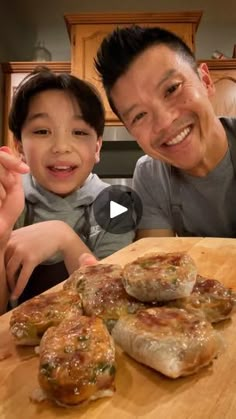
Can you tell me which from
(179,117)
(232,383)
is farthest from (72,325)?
(179,117)

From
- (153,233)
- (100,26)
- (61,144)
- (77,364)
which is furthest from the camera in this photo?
(100,26)

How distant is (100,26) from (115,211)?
229 cm

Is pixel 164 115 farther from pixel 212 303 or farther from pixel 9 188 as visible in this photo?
pixel 212 303

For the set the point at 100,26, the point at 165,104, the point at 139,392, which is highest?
the point at 100,26

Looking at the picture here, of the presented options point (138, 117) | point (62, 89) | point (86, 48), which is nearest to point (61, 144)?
point (62, 89)

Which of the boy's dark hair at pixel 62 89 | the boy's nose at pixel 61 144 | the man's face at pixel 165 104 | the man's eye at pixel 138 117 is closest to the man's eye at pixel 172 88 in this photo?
the man's face at pixel 165 104

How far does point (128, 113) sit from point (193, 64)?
0.94 ft

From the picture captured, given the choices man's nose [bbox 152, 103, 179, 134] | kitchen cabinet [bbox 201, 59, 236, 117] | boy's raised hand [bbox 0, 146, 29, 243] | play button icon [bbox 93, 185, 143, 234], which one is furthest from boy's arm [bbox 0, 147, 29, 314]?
kitchen cabinet [bbox 201, 59, 236, 117]

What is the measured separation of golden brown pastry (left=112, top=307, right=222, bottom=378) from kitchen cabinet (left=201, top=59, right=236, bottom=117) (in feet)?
9.61

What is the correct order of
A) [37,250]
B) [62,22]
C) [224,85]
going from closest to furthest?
1. [37,250]
2. [224,85]
3. [62,22]

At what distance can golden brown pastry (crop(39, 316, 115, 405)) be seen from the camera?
1.56ft

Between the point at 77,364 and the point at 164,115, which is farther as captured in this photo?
the point at 164,115

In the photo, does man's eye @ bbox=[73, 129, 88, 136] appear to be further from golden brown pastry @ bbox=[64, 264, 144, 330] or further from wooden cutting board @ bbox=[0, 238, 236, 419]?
wooden cutting board @ bbox=[0, 238, 236, 419]

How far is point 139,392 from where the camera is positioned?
0.51m
